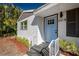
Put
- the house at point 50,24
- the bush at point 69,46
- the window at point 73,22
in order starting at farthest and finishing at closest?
the window at point 73,22
the house at point 50,24
the bush at point 69,46

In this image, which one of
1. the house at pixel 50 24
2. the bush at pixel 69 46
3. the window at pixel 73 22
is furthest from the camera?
the window at pixel 73 22

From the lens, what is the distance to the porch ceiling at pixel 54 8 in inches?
229

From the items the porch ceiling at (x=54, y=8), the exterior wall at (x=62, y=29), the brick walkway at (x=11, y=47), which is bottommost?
the brick walkway at (x=11, y=47)

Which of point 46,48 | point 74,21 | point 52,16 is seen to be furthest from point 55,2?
point 46,48

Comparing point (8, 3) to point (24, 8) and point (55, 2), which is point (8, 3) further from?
point (55, 2)

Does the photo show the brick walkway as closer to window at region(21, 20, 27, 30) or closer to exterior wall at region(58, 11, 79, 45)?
window at region(21, 20, 27, 30)

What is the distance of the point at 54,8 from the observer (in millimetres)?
6020

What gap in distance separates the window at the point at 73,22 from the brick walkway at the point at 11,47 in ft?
4.59

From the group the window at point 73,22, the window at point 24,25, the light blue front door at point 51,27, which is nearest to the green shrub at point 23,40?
the window at point 24,25

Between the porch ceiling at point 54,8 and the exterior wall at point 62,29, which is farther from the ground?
the porch ceiling at point 54,8

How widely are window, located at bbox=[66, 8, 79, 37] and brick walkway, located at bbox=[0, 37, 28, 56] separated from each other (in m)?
1.40

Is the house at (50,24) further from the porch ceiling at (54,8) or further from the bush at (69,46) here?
the bush at (69,46)

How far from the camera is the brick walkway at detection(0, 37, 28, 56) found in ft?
19.2

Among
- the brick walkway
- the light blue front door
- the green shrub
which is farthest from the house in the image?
the brick walkway
